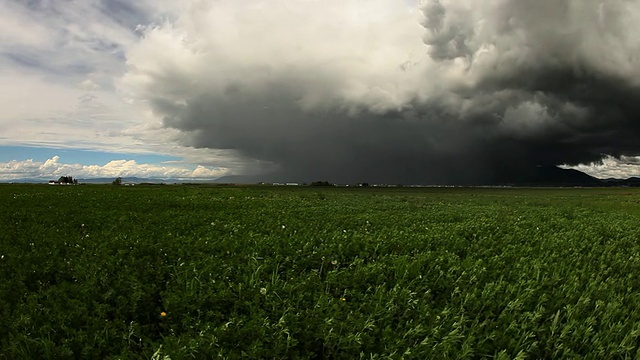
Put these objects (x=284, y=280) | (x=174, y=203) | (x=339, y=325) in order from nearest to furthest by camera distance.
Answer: (x=339, y=325), (x=284, y=280), (x=174, y=203)

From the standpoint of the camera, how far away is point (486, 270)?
30.1 feet

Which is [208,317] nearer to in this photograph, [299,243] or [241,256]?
[241,256]

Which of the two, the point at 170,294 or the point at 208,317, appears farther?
the point at 170,294

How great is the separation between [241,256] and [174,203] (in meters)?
14.1

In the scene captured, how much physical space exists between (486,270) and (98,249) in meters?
9.73

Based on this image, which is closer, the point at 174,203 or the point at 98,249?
the point at 98,249

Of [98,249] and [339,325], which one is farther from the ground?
[98,249]

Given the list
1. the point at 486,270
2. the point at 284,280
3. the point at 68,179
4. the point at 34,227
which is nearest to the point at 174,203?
the point at 34,227

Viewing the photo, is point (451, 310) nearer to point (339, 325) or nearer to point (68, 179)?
point (339, 325)

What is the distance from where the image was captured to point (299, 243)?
10594 mm

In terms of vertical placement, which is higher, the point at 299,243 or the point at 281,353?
the point at 299,243

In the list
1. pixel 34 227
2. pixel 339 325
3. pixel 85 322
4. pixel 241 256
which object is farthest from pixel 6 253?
pixel 339 325

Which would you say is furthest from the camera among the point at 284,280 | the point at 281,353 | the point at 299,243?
the point at 299,243

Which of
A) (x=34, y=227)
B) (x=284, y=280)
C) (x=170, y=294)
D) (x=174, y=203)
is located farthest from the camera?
(x=174, y=203)
